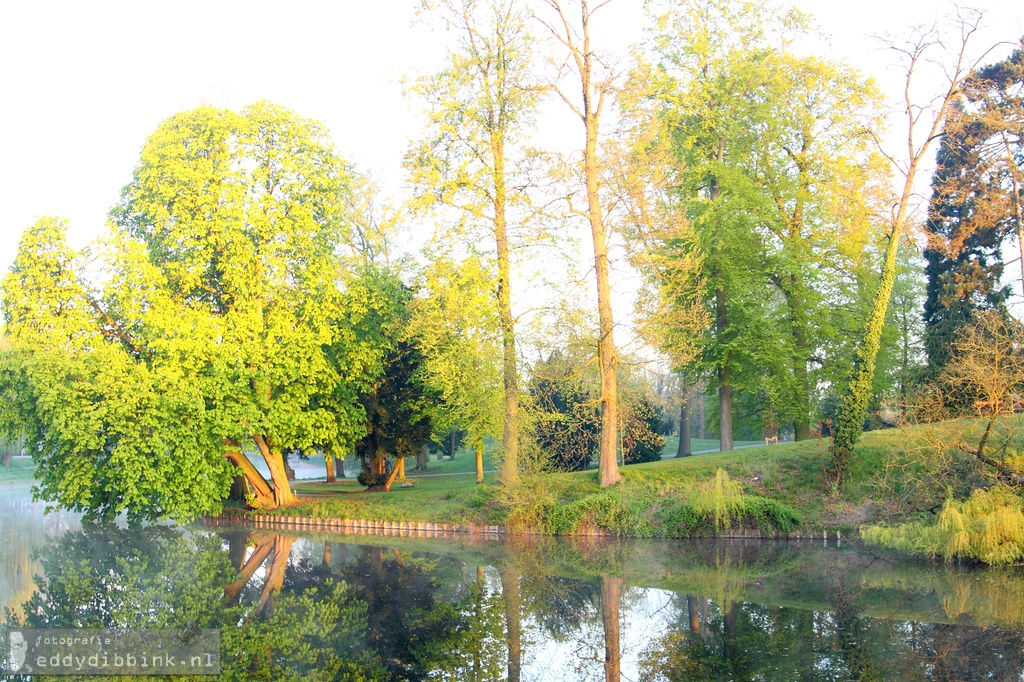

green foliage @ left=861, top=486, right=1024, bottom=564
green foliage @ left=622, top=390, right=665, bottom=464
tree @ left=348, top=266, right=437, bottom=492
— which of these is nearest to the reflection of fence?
tree @ left=348, top=266, right=437, bottom=492

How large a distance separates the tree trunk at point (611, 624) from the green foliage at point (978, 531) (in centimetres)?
669

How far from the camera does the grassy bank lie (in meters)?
20.8

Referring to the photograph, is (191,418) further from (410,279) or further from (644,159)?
(644,159)

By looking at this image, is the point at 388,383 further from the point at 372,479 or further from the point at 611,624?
the point at 611,624

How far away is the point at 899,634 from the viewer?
11.0 metres

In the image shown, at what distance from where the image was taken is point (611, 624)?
483 inches

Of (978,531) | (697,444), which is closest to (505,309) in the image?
(978,531)

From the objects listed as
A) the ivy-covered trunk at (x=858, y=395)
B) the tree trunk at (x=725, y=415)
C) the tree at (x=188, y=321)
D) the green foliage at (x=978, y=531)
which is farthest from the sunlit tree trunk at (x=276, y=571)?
the tree trunk at (x=725, y=415)

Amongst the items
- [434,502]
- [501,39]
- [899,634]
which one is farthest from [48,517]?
[899,634]

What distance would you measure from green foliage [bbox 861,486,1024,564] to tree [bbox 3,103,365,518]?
17797 mm

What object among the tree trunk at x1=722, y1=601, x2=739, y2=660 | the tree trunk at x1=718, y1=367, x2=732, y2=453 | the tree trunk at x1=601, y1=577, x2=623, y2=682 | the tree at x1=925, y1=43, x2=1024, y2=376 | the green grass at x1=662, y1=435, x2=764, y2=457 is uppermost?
the tree at x1=925, y1=43, x2=1024, y2=376

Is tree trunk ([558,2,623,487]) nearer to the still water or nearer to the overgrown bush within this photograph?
the still water

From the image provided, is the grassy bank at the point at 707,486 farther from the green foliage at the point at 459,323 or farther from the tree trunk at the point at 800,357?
the green foliage at the point at 459,323

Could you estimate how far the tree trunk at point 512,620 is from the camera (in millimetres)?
10000
